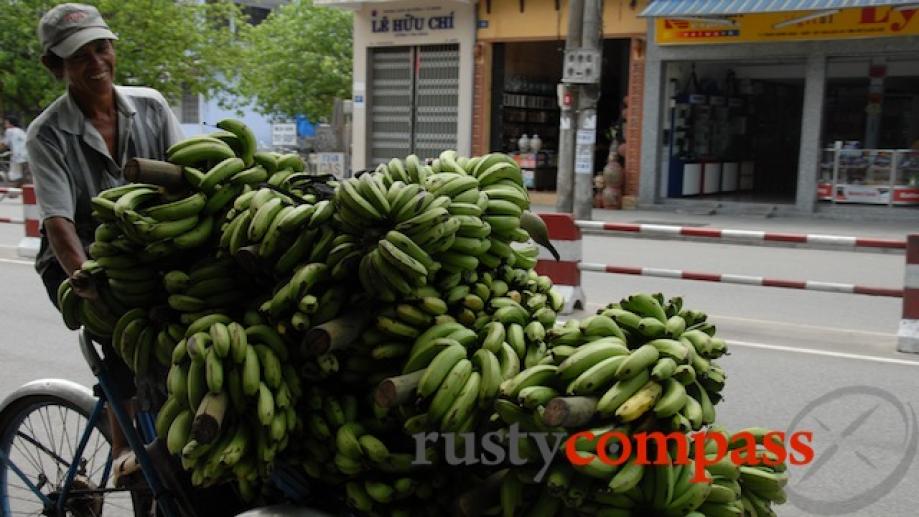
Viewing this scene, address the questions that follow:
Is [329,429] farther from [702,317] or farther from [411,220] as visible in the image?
[702,317]

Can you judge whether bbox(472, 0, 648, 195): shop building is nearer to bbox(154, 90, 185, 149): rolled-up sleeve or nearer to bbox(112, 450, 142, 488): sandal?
bbox(154, 90, 185, 149): rolled-up sleeve

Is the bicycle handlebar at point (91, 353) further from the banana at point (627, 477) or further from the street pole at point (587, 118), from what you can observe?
the street pole at point (587, 118)

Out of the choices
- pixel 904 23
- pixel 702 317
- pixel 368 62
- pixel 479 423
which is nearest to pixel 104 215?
pixel 479 423

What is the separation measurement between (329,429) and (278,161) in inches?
35.2

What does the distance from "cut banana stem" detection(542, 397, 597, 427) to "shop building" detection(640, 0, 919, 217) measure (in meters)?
16.5

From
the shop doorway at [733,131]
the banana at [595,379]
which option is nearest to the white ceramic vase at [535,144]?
the shop doorway at [733,131]

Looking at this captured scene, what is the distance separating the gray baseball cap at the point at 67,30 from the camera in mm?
3273

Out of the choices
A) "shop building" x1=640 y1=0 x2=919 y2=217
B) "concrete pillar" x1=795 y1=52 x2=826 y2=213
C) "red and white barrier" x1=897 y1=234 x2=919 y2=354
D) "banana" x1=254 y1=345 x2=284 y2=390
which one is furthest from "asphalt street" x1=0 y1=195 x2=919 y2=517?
"concrete pillar" x1=795 y1=52 x2=826 y2=213

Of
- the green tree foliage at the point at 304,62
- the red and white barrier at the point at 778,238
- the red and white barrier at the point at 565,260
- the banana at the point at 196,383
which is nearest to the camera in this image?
the banana at the point at 196,383

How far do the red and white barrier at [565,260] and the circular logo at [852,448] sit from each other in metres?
3.05

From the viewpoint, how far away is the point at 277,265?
8.30ft

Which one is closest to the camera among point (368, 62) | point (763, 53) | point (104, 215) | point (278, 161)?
point (104, 215)

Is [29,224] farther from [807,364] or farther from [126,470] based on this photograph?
[126,470]

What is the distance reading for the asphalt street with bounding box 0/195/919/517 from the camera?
16.4 feet
